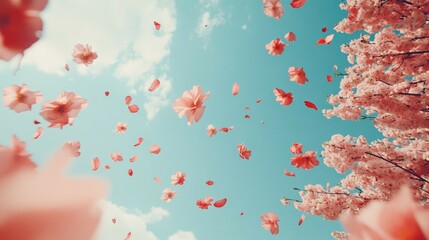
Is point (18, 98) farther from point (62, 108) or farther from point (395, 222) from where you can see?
point (395, 222)

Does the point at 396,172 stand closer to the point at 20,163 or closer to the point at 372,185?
the point at 372,185

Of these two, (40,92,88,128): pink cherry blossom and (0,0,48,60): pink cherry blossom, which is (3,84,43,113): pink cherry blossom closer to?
(40,92,88,128): pink cherry blossom

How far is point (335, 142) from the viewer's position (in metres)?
9.29

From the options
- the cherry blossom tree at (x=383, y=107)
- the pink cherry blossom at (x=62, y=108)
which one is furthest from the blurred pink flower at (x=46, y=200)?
the cherry blossom tree at (x=383, y=107)

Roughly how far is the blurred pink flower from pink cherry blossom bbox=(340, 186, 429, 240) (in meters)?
0.43

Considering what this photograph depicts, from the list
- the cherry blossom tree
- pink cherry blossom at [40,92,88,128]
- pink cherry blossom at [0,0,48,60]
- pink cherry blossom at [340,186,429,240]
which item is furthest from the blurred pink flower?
the cherry blossom tree

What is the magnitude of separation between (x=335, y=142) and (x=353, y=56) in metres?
3.72

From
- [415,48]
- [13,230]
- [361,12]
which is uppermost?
[361,12]

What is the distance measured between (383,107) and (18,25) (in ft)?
32.1

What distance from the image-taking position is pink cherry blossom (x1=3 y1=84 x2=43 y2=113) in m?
4.50

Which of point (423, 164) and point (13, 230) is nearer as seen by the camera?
point (13, 230)

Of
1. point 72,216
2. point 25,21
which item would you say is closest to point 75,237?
point 72,216

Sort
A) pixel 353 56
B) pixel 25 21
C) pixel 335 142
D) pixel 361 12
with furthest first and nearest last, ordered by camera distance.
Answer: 1. pixel 353 56
2. pixel 335 142
3. pixel 361 12
4. pixel 25 21

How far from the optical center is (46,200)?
0.40m
